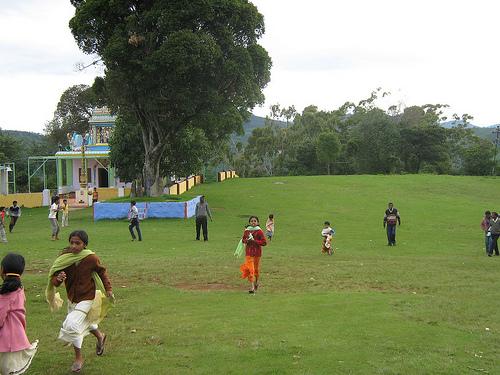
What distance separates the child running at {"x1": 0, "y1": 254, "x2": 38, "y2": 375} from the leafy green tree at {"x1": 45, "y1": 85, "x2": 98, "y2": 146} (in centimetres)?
6529

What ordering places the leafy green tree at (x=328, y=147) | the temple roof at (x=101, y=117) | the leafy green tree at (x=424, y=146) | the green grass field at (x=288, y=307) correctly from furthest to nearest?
the leafy green tree at (x=424, y=146), the leafy green tree at (x=328, y=147), the temple roof at (x=101, y=117), the green grass field at (x=288, y=307)

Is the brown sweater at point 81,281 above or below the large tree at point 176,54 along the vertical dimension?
below

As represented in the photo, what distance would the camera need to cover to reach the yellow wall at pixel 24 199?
43331mm

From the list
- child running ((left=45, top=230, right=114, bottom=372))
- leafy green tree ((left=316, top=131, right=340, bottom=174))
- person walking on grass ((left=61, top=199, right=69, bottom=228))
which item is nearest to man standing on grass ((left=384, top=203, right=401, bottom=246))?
person walking on grass ((left=61, top=199, right=69, bottom=228))

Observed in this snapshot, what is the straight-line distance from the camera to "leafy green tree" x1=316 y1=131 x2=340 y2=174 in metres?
66.9

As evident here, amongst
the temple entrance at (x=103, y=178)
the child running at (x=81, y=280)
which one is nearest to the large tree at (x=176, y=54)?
the temple entrance at (x=103, y=178)

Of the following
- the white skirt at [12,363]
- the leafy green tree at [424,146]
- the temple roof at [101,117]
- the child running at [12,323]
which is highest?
the temple roof at [101,117]

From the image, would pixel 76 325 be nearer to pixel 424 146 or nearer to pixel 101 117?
pixel 101 117

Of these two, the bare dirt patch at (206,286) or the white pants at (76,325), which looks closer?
the white pants at (76,325)

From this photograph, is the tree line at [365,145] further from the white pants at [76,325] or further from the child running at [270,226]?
the white pants at [76,325]

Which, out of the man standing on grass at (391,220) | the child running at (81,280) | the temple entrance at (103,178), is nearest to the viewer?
the child running at (81,280)

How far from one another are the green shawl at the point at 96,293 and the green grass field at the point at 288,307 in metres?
0.63

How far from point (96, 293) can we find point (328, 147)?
62.4 metres

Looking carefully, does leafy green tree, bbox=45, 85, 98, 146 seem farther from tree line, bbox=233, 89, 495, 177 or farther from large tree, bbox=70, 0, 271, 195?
large tree, bbox=70, 0, 271, 195
